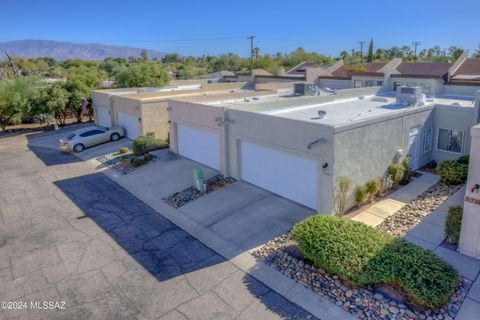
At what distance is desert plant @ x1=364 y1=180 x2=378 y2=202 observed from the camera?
13984 millimetres

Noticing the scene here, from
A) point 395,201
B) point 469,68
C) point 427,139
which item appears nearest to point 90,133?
point 395,201

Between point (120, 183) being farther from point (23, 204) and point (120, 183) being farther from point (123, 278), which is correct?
point (123, 278)

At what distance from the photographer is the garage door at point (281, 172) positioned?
1359cm

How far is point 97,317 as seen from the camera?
8.64 m

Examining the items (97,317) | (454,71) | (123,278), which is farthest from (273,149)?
(454,71)

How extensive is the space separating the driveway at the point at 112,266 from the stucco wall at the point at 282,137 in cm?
446

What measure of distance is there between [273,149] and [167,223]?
522cm

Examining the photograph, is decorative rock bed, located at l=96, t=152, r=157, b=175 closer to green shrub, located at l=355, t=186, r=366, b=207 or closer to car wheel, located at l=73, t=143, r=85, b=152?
car wheel, located at l=73, t=143, r=85, b=152

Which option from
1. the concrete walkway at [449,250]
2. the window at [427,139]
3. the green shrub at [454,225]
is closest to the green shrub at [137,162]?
the concrete walkway at [449,250]

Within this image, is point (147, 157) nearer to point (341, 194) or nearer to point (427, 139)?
point (341, 194)

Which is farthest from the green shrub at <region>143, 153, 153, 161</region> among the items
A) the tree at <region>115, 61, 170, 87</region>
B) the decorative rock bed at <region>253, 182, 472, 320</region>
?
the tree at <region>115, 61, 170, 87</region>

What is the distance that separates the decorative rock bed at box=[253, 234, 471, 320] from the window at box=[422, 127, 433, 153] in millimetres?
10290

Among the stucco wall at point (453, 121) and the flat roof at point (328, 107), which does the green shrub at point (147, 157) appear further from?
the stucco wall at point (453, 121)

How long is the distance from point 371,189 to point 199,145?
A: 30.9 ft
